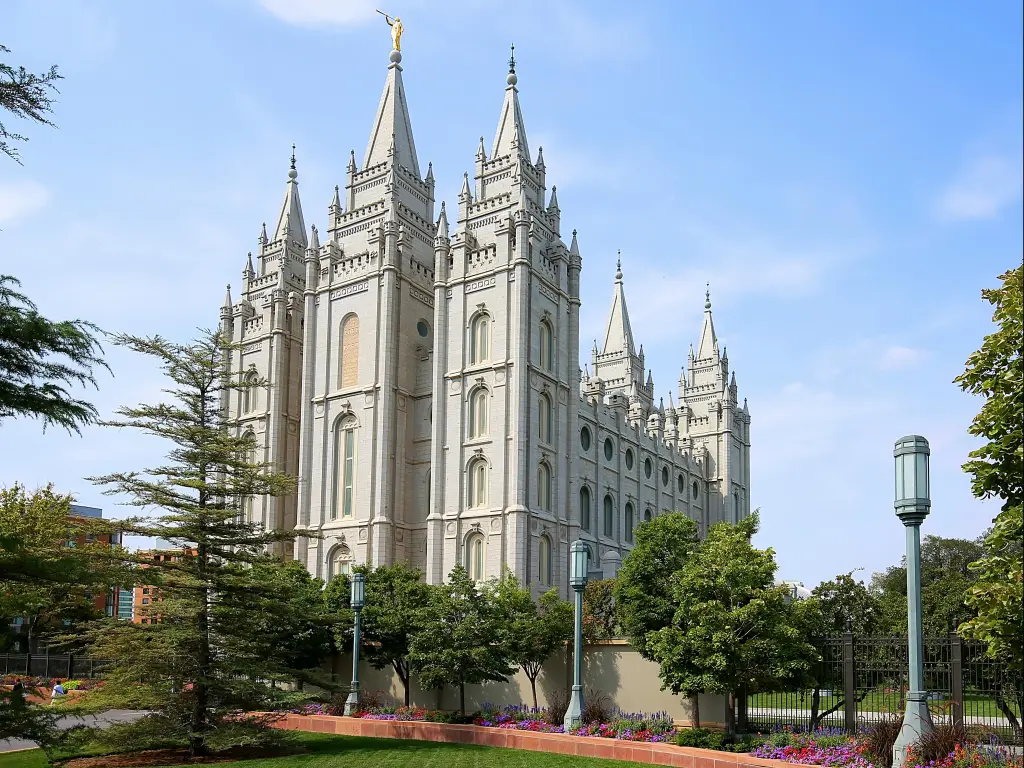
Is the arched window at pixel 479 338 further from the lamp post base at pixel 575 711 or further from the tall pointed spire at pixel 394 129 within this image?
the lamp post base at pixel 575 711

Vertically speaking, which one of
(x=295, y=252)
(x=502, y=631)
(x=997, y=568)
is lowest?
(x=502, y=631)

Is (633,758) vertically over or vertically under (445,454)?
under

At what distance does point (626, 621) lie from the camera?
938 inches

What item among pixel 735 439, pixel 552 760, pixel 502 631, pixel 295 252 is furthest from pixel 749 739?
pixel 735 439

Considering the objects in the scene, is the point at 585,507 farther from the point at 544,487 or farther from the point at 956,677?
the point at 956,677

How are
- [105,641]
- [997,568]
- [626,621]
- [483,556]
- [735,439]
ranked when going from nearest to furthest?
[997,568]
[105,641]
[626,621]
[483,556]
[735,439]

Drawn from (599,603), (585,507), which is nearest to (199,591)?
(599,603)

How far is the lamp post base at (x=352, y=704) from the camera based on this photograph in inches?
1041

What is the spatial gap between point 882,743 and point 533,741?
25.3 ft

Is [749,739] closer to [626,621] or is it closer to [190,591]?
[626,621]

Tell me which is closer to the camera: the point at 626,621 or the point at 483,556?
the point at 626,621

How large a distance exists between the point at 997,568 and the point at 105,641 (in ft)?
52.8

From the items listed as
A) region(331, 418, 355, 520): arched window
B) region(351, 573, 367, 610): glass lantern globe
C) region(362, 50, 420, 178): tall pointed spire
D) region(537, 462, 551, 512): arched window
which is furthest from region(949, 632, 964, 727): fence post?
region(362, 50, 420, 178): tall pointed spire

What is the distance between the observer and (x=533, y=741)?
66.9 ft
